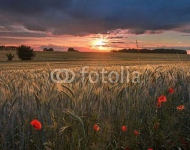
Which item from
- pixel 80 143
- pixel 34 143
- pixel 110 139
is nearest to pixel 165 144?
pixel 110 139

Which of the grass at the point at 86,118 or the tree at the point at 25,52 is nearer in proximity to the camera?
the grass at the point at 86,118

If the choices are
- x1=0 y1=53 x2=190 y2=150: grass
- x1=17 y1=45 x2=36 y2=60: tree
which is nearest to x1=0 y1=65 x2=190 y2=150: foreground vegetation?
x1=0 y1=53 x2=190 y2=150: grass

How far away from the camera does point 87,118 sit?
275 centimetres

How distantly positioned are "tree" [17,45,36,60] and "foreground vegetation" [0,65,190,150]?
120 ft

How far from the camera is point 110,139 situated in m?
2.97

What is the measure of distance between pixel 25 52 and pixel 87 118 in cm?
3818

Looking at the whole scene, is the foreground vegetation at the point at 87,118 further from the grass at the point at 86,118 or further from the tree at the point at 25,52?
the tree at the point at 25,52

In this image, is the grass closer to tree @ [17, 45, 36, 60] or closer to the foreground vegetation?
the foreground vegetation

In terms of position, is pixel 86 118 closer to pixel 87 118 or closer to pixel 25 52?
pixel 87 118

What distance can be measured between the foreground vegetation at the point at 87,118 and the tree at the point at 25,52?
36.6m

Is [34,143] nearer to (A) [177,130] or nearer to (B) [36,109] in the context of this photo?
(B) [36,109]

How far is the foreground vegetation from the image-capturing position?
2.58 m

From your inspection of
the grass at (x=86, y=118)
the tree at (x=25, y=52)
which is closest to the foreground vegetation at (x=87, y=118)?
the grass at (x=86, y=118)

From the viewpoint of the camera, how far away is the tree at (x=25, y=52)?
39.2m
